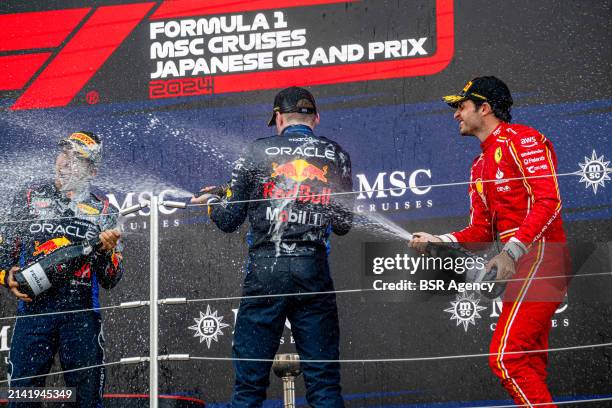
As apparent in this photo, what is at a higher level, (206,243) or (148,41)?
(148,41)

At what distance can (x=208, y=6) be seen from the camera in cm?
534

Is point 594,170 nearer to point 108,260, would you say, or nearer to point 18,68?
point 108,260

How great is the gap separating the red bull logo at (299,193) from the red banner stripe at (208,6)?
4.64 feet

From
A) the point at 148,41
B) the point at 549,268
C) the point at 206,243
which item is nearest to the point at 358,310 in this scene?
the point at 206,243

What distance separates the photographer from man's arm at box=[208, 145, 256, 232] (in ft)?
13.5

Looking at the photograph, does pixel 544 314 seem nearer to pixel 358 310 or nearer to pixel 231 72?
pixel 358 310

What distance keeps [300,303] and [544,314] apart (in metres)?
0.87

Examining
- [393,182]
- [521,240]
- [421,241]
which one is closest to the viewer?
[521,240]

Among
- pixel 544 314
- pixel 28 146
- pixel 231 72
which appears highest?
pixel 231 72

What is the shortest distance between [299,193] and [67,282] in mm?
1202

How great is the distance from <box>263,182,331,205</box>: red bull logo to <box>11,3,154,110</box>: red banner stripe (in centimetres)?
161

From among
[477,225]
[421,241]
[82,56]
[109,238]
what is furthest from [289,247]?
[82,56]

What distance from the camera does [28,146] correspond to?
5312 mm

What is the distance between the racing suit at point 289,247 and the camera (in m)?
3.89
